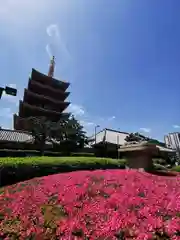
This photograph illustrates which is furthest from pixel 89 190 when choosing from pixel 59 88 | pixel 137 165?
pixel 59 88

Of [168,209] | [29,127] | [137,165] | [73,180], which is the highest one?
[29,127]

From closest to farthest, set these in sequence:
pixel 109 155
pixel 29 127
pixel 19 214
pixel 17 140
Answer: pixel 19 214 → pixel 17 140 → pixel 109 155 → pixel 29 127

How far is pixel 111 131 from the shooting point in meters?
38.2

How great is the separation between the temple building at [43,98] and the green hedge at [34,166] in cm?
3069

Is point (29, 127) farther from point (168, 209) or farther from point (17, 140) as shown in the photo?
point (168, 209)

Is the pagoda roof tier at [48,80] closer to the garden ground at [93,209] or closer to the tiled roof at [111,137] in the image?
the tiled roof at [111,137]

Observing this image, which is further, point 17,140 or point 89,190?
point 17,140

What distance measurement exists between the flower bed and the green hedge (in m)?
2.03

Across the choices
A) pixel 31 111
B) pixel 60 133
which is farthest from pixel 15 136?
pixel 31 111

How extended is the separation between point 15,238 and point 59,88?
4387cm

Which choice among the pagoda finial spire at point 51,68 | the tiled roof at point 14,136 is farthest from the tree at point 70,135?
the pagoda finial spire at point 51,68

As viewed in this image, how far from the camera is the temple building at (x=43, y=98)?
1636 inches

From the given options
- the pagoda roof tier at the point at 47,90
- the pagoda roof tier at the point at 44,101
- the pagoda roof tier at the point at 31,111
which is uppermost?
the pagoda roof tier at the point at 47,90

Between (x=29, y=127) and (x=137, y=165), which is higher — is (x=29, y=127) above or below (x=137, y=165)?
above
